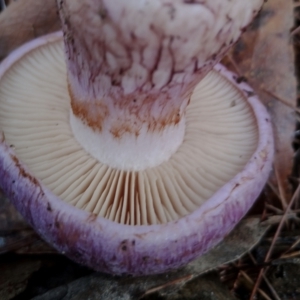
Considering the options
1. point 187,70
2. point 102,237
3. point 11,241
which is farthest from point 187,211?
point 11,241

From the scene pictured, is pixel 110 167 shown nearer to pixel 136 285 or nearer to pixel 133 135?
pixel 133 135

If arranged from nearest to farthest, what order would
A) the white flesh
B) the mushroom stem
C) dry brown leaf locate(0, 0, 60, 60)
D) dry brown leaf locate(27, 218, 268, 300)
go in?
the mushroom stem → the white flesh → dry brown leaf locate(27, 218, 268, 300) → dry brown leaf locate(0, 0, 60, 60)

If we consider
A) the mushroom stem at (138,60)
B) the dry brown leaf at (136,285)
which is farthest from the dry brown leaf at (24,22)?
the dry brown leaf at (136,285)

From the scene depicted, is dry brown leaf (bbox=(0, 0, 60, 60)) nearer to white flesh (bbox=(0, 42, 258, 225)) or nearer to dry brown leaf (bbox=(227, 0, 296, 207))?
white flesh (bbox=(0, 42, 258, 225))

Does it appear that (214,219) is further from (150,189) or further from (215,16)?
(215,16)

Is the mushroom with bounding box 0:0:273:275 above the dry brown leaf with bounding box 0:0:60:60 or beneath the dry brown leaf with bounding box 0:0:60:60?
beneath

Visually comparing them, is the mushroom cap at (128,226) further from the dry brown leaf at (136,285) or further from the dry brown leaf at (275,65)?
the dry brown leaf at (275,65)

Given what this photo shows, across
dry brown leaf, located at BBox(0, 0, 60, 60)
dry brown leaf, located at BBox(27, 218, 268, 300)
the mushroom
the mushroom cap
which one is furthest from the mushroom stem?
dry brown leaf, located at BBox(0, 0, 60, 60)
